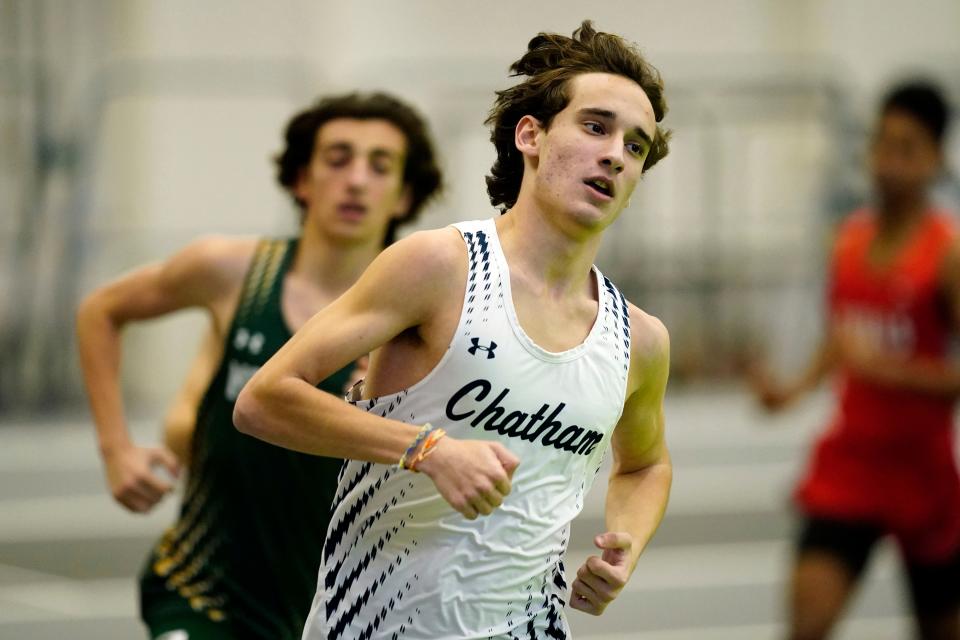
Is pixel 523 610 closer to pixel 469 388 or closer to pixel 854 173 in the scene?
pixel 469 388

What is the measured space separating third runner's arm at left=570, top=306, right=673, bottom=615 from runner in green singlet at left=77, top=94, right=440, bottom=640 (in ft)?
3.17

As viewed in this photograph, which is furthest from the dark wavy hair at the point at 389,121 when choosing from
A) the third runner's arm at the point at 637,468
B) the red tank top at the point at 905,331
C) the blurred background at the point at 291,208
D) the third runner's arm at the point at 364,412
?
the blurred background at the point at 291,208

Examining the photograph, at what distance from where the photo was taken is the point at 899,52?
18.0 metres

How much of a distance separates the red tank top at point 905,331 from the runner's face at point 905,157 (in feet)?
0.47

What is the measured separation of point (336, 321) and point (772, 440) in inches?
440

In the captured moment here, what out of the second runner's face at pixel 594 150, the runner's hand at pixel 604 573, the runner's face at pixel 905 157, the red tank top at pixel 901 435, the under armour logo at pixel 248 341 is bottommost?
the red tank top at pixel 901 435

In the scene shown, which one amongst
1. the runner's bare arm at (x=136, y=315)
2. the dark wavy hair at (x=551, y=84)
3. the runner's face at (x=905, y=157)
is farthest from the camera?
the runner's face at (x=905, y=157)

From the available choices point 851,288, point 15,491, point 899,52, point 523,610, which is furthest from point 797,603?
point 899,52

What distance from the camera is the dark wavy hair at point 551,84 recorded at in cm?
340

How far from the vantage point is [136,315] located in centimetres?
489

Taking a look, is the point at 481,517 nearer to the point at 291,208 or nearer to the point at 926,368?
the point at 926,368

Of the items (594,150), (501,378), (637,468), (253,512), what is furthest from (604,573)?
(253,512)

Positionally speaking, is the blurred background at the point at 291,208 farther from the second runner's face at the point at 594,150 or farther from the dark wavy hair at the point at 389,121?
the second runner's face at the point at 594,150

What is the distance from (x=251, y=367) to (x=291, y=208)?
333 inches
